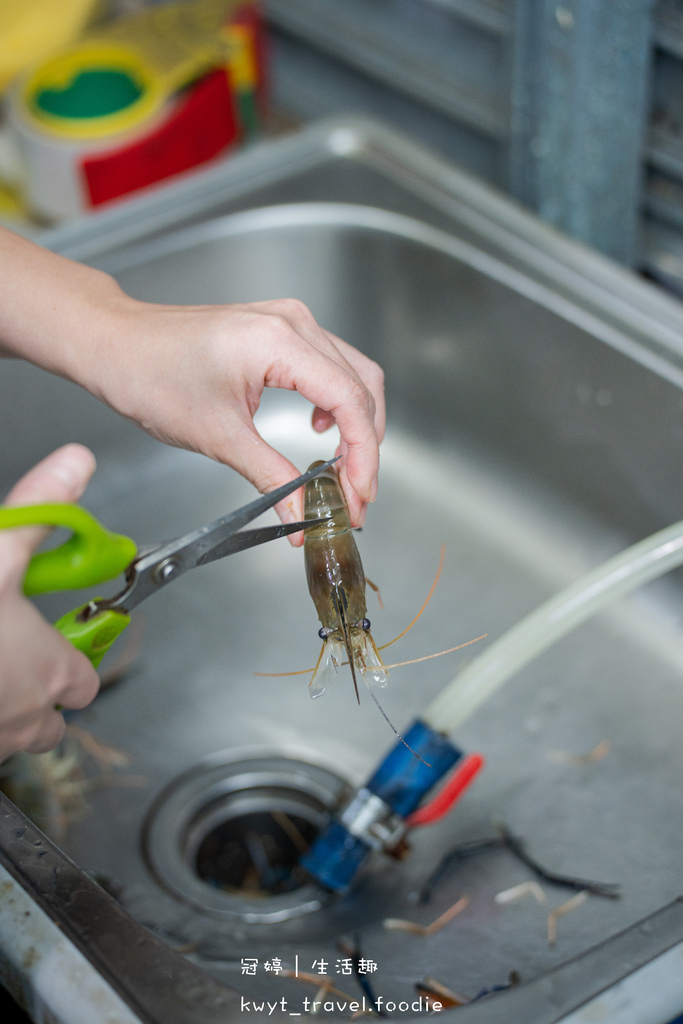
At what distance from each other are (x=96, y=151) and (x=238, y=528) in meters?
0.97

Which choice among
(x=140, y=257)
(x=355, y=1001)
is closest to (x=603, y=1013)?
(x=355, y=1001)

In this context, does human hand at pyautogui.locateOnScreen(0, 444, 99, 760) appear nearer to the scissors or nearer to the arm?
the scissors

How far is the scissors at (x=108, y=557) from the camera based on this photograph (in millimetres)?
625

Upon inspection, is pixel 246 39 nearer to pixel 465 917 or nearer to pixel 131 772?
pixel 131 772

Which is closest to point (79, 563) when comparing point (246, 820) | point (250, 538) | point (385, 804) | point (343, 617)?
point (250, 538)

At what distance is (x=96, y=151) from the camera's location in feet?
4.85

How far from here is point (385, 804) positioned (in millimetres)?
947

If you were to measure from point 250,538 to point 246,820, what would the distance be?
1.67 ft

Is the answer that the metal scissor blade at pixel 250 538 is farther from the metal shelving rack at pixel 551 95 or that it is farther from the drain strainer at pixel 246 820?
the metal shelving rack at pixel 551 95

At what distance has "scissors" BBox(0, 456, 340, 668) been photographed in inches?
24.6

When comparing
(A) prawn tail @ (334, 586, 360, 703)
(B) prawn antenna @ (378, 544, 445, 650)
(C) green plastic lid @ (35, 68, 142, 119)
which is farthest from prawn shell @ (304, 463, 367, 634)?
(C) green plastic lid @ (35, 68, 142, 119)

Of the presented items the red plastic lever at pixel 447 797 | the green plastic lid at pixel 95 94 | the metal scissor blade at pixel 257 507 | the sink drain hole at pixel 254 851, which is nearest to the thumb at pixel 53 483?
the metal scissor blade at pixel 257 507

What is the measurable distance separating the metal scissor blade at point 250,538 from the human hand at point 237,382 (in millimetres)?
15

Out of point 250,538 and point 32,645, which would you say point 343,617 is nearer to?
point 250,538
